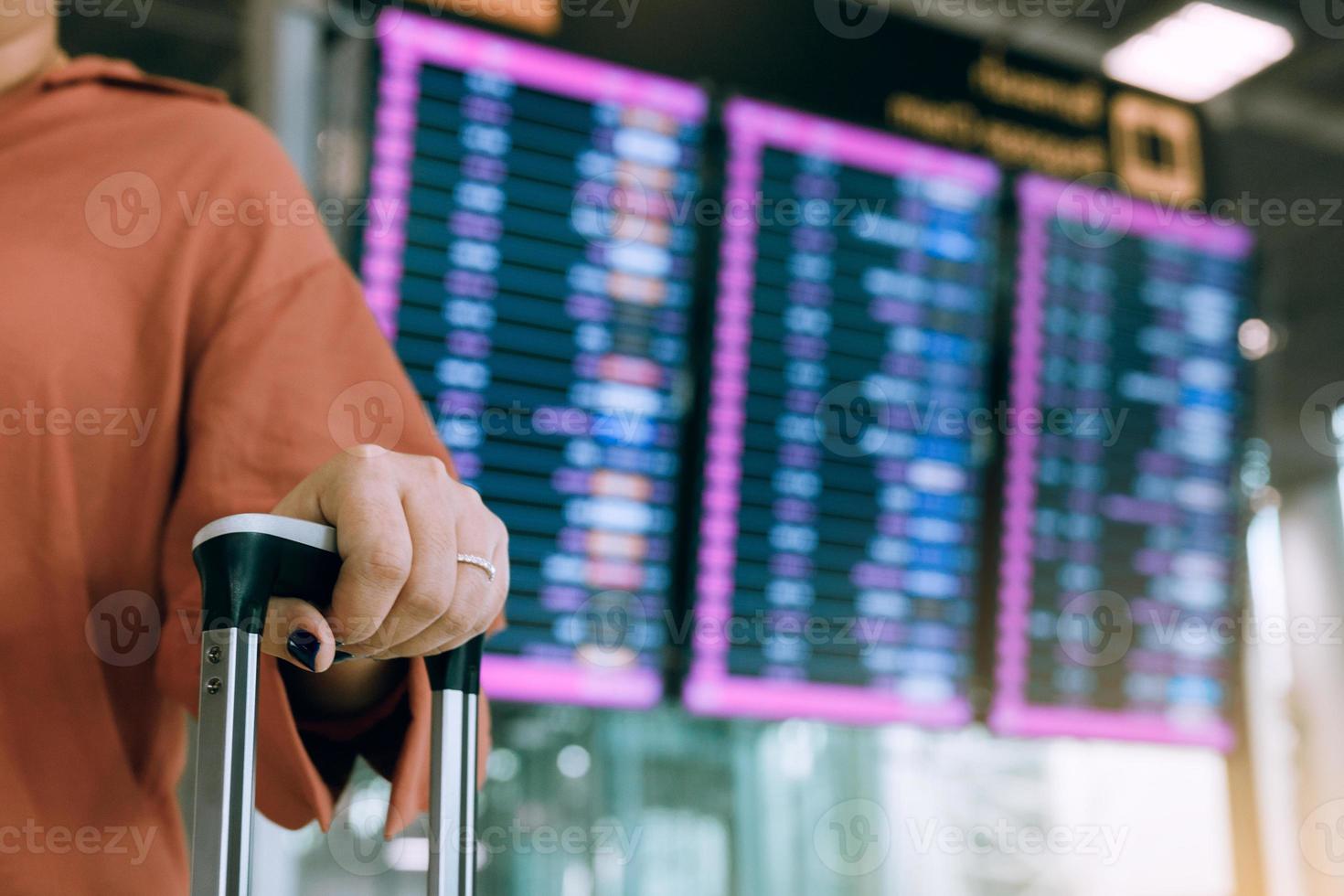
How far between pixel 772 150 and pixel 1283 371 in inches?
122

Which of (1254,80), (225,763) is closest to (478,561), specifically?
(225,763)

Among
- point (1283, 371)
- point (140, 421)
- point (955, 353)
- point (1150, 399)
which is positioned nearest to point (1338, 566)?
point (1283, 371)

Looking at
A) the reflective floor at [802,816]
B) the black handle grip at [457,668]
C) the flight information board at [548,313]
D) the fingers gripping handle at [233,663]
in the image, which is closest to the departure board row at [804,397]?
the flight information board at [548,313]

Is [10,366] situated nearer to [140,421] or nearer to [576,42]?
[140,421]

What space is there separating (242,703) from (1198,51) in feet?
8.79

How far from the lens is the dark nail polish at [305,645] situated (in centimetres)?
67

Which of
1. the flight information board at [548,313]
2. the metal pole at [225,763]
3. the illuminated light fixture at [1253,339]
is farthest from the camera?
the illuminated light fixture at [1253,339]

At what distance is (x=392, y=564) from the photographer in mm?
673

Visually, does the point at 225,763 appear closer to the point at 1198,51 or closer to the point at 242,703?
the point at 242,703

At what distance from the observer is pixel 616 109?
2100 millimetres

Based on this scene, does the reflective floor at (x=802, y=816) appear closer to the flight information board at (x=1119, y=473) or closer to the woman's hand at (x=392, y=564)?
the flight information board at (x=1119, y=473)

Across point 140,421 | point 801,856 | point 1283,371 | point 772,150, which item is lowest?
point 801,856

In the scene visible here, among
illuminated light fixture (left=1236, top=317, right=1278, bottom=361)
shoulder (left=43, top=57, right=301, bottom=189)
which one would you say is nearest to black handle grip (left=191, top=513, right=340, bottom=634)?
shoulder (left=43, top=57, right=301, bottom=189)

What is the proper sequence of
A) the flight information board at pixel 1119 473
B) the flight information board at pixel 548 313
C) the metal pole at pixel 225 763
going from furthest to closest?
the flight information board at pixel 1119 473 < the flight information board at pixel 548 313 < the metal pole at pixel 225 763
